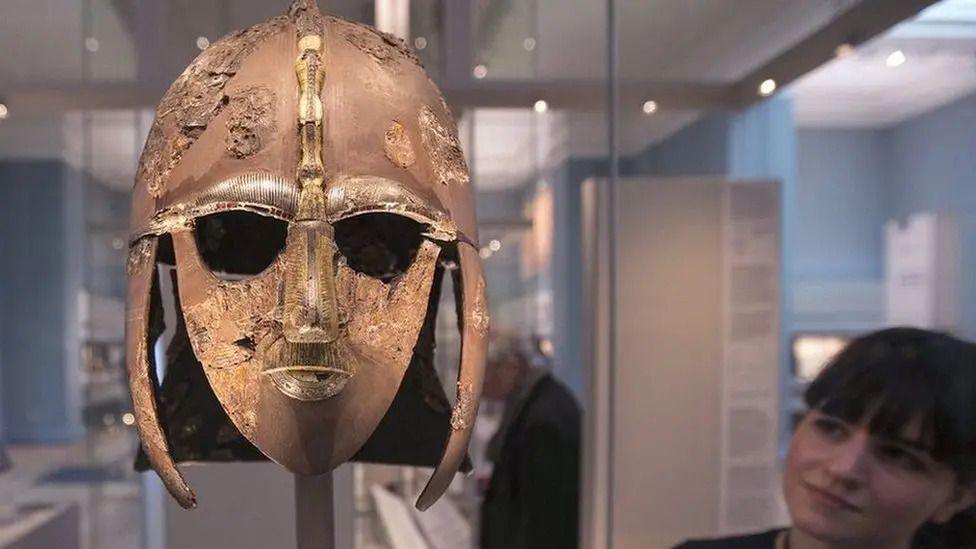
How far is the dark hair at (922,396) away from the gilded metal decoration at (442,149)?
3.04ft

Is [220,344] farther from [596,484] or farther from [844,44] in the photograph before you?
[844,44]

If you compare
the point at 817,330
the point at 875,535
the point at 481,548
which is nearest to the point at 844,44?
→ the point at 817,330

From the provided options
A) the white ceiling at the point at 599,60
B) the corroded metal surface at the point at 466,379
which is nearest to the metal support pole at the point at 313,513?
the corroded metal surface at the point at 466,379

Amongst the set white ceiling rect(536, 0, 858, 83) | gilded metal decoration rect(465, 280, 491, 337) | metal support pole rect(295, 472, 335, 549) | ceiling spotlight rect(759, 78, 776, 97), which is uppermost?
white ceiling rect(536, 0, 858, 83)

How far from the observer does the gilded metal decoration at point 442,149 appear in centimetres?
122

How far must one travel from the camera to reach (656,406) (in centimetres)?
212

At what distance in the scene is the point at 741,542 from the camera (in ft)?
6.23

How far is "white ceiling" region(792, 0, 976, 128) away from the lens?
6.36 feet

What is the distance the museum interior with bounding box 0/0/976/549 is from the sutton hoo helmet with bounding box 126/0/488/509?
63 centimetres

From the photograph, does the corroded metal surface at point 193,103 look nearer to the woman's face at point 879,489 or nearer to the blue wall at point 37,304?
the blue wall at point 37,304

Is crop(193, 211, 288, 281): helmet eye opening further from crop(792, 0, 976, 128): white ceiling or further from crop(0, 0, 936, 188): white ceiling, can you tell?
crop(792, 0, 976, 128): white ceiling

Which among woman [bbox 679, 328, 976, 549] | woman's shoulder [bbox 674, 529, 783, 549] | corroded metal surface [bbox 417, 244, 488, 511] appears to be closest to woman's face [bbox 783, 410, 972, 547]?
woman [bbox 679, 328, 976, 549]

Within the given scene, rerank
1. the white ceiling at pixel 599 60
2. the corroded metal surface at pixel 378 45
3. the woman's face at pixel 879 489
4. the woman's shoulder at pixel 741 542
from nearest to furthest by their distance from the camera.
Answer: the corroded metal surface at pixel 378 45 → the woman's face at pixel 879 489 → the woman's shoulder at pixel 741 542 → the white ceiling at pixel 599 60

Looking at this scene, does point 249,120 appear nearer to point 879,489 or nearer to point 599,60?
point 599,60
